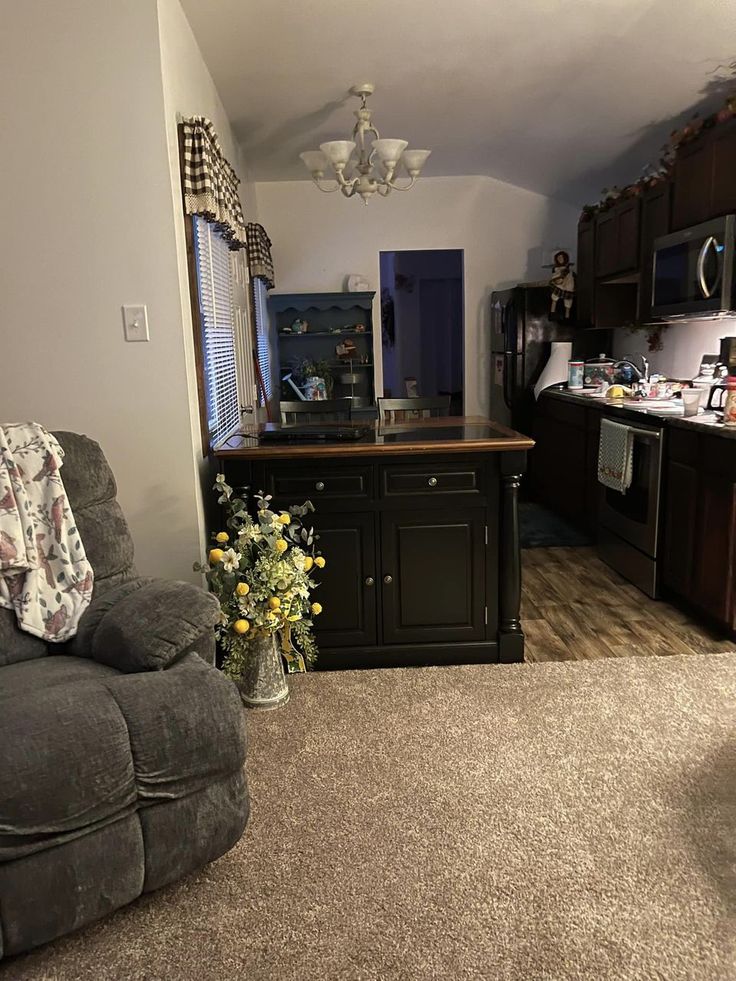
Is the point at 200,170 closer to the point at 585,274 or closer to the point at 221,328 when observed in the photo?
the point at 221,328

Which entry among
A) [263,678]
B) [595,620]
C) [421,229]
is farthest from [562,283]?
[263,678]

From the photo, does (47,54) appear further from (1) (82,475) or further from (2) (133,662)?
(2) (133,662)

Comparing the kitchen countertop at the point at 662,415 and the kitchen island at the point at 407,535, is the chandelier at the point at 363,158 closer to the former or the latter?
the kitchen island at the point at 407,535

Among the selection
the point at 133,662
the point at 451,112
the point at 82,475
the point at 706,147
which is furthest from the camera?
the point at 451,112

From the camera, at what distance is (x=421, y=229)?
20.3 ft

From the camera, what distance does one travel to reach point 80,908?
1.58m

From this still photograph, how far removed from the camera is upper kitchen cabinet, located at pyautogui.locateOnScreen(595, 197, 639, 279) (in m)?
4.54

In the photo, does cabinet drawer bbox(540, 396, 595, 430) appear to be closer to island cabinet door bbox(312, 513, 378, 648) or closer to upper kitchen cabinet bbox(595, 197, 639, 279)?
upper kitchen cabinet bbox(595, 197, 639, 279)

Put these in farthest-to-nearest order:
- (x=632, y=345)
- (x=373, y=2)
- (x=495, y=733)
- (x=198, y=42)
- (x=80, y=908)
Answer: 1. (x=632, y=345)
2. (x=198, y=42)
3. (x=373, y=2)
4. (x=495, y=733)
5. (x=80, y=908)

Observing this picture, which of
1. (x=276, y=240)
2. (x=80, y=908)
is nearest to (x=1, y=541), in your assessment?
(x=80, y=908)

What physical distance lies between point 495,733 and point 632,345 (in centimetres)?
396

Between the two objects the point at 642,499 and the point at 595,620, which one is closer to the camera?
the point at 595,620

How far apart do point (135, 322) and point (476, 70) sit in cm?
229

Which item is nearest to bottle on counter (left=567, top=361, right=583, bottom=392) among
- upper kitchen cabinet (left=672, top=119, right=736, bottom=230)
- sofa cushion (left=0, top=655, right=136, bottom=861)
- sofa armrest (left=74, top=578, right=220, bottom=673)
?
upper kitchen cabinet (left=672, top=119, right=736, bottom=230)
